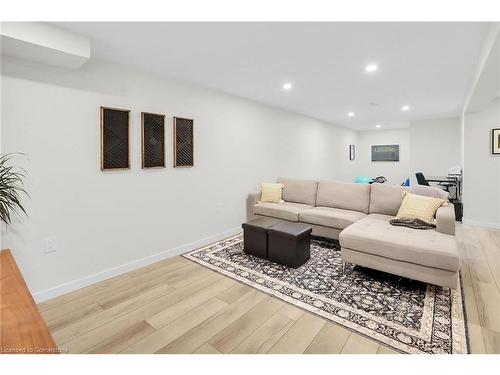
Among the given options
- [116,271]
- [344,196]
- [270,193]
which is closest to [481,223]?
[344,196]

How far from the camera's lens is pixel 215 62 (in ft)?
9.30

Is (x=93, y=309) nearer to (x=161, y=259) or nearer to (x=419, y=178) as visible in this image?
(x=161, y=259)

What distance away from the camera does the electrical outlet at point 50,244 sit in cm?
240

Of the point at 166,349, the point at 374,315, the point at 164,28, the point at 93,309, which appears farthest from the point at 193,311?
the point at 164,28

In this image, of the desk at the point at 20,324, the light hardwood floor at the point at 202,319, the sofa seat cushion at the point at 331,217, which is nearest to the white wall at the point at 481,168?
the light hardwood floor at the point at 202,319

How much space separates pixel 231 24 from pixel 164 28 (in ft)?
1.78

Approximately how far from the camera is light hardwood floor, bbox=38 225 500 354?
1.79 m

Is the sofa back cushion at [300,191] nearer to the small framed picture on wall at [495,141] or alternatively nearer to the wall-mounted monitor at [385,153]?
the small framed picture on wall at [495,141]

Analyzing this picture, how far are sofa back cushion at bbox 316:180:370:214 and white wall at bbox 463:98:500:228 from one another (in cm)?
231

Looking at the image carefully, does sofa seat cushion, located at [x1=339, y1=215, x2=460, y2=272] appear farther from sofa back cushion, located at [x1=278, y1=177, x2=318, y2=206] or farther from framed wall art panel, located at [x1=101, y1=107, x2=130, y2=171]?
framed wall art panel, located at [x1=101, y1=107, x2=130, y2=171]

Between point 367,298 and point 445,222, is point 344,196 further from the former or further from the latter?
point 367,298

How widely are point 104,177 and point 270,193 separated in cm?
257

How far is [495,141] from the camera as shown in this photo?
14.8 ft

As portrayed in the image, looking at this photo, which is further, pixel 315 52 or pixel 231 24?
pixel 315 52
